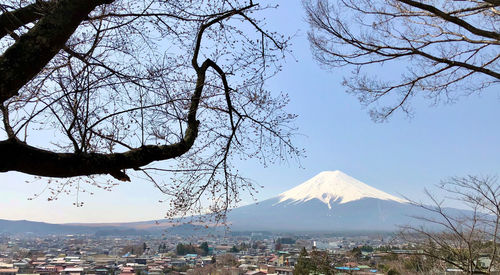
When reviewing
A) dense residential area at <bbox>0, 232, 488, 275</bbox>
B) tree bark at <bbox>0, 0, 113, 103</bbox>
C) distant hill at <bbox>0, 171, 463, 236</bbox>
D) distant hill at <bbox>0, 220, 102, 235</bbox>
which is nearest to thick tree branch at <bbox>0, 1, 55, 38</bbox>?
tree bark at <bbox>0, 0, 113, 103</bbox>

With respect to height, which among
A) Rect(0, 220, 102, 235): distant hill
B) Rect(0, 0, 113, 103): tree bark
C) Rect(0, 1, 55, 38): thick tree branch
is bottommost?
Rect(0, 220, 102, 235): distant hill

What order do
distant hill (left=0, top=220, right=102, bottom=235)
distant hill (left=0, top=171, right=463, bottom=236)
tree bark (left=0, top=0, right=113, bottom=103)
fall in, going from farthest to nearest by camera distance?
distant hill (left=0, top=171, right=463, bottom=236) → distant hill (left=0, top=220, right=102, bottom=235) → tree bark (left=0, top=0, right=113, bottom=103)

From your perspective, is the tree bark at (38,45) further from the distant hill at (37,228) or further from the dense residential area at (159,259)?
the distant hill at (37,228)

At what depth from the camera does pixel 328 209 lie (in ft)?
157

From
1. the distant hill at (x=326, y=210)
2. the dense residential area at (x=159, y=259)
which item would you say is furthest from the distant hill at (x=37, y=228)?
the distant hill at (x=326, y=210)

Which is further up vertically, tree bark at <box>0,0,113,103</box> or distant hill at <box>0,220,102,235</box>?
tree bark at <box>0,0,113,103</box>

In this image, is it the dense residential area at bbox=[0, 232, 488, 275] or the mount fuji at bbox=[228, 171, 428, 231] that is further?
the mount fuji at bbox=[228, 171, 428, 231]

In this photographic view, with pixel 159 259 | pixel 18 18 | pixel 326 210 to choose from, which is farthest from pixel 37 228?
pixel 326 210

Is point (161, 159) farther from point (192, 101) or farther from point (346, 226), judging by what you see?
point (346, 226)

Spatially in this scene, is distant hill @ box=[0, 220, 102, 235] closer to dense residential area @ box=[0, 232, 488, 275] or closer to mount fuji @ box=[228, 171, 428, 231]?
dense residential area @ box=[0, 232, 488, 275]

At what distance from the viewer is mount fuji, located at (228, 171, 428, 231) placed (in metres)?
37.0

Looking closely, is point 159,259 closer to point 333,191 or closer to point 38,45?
point 38,45

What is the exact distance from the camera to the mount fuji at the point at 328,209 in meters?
37.0

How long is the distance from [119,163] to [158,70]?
75 cm
